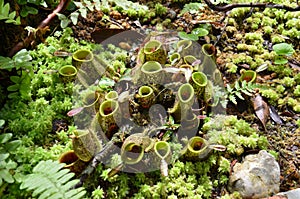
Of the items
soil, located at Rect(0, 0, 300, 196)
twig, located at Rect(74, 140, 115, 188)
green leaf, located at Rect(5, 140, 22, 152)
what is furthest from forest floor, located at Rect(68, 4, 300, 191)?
green leaf, located at Rect(5, 140, 22, 152)

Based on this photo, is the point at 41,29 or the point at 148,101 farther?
the point at 41,29

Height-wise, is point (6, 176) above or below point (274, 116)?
above

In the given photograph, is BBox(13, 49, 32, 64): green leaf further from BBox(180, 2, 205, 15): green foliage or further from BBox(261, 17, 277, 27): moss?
BBox(261, 17, 277, 27): moss

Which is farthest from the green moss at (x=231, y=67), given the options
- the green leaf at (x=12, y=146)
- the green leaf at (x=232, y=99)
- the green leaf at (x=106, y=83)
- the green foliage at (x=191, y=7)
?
the green leaf at (x=12, y=146)

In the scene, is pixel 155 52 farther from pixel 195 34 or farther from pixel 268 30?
pixel 268 30

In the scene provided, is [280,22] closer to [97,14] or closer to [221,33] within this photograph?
[221,33]

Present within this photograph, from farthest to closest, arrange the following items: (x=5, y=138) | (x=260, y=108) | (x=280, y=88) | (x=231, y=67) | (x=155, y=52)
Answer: (x=231, y=67) → (x=280, y=88) → (x=260, y=108) → (x=155, y=52) → (x=5, y=138)

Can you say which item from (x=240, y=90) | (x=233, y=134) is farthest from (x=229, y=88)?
(x=233, y=134)

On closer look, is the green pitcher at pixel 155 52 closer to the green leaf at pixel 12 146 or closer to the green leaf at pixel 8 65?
the green leaf at pixel 8 65
